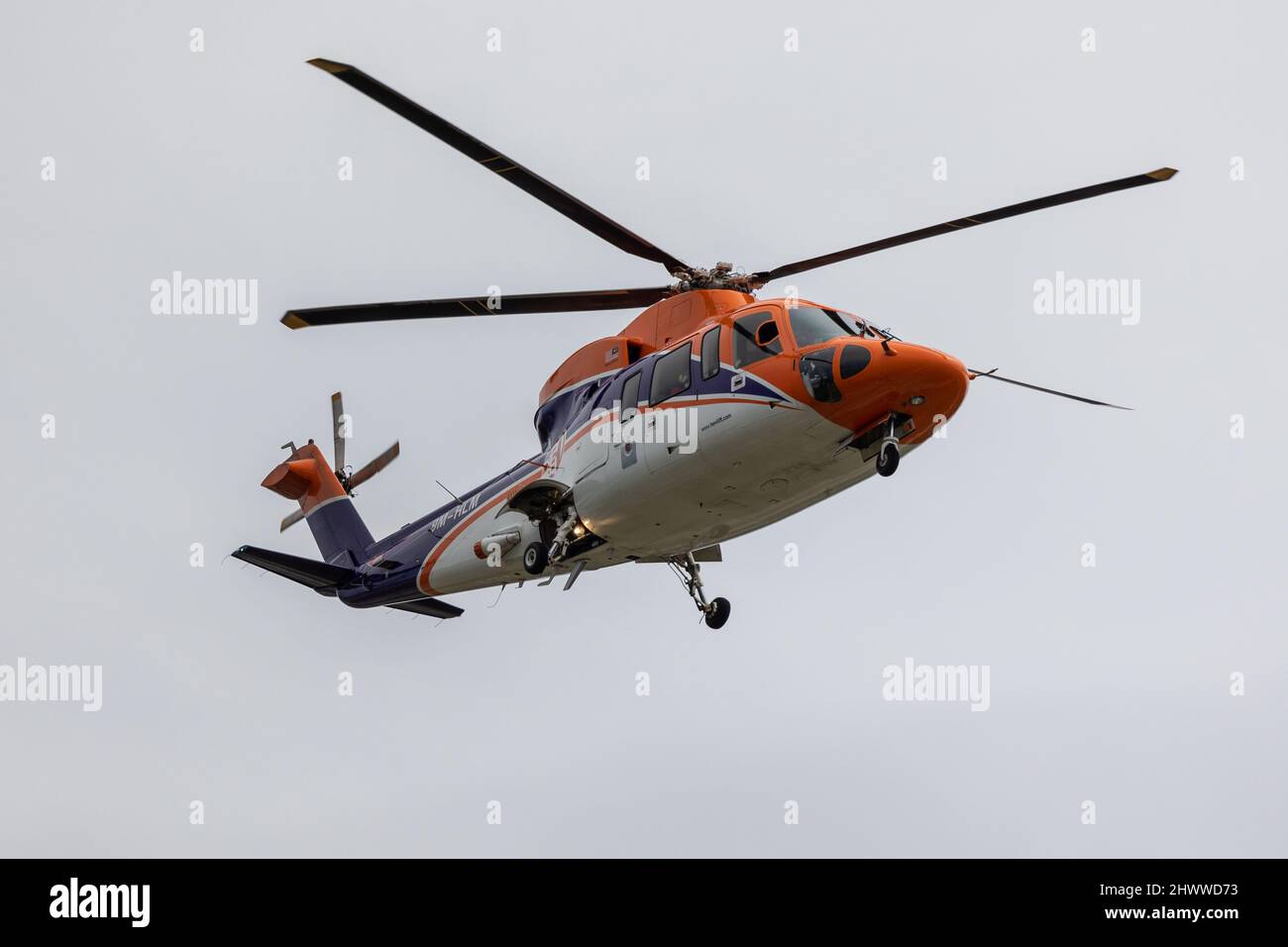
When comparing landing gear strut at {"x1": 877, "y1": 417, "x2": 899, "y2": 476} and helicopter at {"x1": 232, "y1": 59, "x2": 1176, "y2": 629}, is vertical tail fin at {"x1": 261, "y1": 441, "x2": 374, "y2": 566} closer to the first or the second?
helicopter at {"x1": 232, "y1": 59, "x2": 1176, "y2": 629}

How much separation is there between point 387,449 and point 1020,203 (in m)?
13.8

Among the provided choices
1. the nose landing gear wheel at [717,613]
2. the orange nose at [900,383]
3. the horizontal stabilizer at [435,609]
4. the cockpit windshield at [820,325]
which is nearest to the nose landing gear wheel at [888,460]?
the orange nose at [900,383]

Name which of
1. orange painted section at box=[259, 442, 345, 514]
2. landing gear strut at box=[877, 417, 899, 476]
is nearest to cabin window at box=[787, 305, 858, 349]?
landing gear strut at box=[877, 417, 899, 476]

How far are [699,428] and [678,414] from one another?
493mm

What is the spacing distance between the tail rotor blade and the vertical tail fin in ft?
0.12

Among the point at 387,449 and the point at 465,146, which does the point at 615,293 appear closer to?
the point at 465,146

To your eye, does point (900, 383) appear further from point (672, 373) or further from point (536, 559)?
point (536, 559)

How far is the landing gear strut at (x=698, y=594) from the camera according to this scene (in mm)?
21203

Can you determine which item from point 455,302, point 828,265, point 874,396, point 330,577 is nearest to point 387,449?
point 330,577

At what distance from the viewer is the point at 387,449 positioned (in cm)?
2659

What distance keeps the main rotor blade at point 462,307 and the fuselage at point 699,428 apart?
1.05m

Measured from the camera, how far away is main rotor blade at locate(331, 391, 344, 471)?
26719 millimetres

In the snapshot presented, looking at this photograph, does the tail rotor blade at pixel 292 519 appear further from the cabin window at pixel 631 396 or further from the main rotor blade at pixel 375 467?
the cabin window at pixel 631 396

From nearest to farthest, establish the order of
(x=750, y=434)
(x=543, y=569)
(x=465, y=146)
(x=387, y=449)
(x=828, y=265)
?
(x=465, y=146) → (x=750, y=434) → (x=828, y=265) → (x=543, y=569) → (x=387, y=449)
